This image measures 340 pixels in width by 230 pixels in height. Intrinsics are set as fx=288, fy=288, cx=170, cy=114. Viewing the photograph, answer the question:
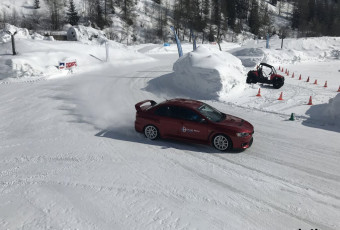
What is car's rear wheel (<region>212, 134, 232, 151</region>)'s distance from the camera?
29.5ft

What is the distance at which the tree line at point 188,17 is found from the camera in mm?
62688

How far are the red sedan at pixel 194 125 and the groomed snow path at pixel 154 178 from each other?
0.34 m

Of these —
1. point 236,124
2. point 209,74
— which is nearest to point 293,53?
point 209,74

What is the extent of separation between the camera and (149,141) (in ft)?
32.5

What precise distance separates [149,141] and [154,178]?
2543mm

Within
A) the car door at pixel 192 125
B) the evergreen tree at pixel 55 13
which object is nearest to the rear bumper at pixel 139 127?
the car door at pixel 192 125

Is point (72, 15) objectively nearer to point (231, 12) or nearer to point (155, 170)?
point (231, 12)

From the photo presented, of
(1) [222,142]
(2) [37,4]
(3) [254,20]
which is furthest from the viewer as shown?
(3) [254,20]

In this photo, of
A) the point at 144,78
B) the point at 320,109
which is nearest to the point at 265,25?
the point at 144,78

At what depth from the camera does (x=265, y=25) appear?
86125 millimetres

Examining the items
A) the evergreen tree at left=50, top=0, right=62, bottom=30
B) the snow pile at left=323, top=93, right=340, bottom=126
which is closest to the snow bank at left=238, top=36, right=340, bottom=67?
the snow pile at left=323, top=93, right=340, bottom=126

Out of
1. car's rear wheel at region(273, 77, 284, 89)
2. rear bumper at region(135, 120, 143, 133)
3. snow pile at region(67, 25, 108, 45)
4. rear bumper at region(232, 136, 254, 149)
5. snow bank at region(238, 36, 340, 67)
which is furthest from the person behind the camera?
snow pile at region(67, 25, 108, 45)

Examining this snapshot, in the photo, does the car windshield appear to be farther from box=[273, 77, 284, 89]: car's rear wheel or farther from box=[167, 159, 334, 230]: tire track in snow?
box=[273, 77, 284, 89]: car's rear wheel

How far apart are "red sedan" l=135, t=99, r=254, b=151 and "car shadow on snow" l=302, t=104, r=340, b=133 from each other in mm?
4172
